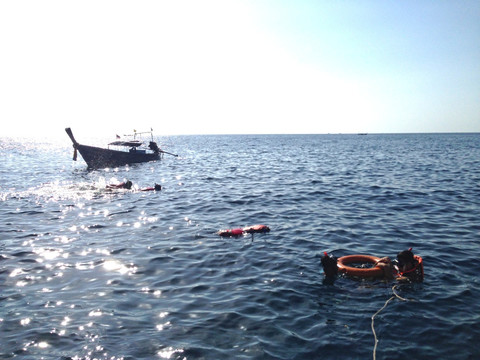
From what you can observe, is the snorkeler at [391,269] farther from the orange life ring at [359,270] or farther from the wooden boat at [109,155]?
the wooden boat at [109,155]

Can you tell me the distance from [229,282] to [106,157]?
36.6m

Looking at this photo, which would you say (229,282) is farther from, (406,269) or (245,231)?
(406,269)

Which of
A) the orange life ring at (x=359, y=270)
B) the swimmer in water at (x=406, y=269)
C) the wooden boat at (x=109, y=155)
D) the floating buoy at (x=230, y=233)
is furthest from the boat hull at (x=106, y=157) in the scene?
the swimmer in water at (x=406, y=269)

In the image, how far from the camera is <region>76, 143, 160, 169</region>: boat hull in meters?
39.8

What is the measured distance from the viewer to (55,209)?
746 inches

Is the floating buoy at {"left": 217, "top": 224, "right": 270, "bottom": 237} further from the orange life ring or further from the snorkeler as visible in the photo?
the snorkeler

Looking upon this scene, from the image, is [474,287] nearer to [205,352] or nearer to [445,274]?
[445,274]

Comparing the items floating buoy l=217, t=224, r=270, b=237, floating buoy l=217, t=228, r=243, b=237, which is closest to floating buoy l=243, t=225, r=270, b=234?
floating buoy l=217, t=224, r=270, b=237

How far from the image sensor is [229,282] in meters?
9.56

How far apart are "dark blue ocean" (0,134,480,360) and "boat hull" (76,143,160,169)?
68.3ft

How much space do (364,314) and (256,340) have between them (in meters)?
2.76

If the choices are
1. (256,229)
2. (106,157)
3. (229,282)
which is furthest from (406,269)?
(106,157)

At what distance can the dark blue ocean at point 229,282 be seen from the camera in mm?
6746

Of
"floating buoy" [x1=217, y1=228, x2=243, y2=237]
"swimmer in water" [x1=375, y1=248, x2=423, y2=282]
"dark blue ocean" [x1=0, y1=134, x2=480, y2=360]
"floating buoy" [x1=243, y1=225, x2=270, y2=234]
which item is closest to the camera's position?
"dark blue ocean" [x1=0, y1=134, x2=480, y2=360]
